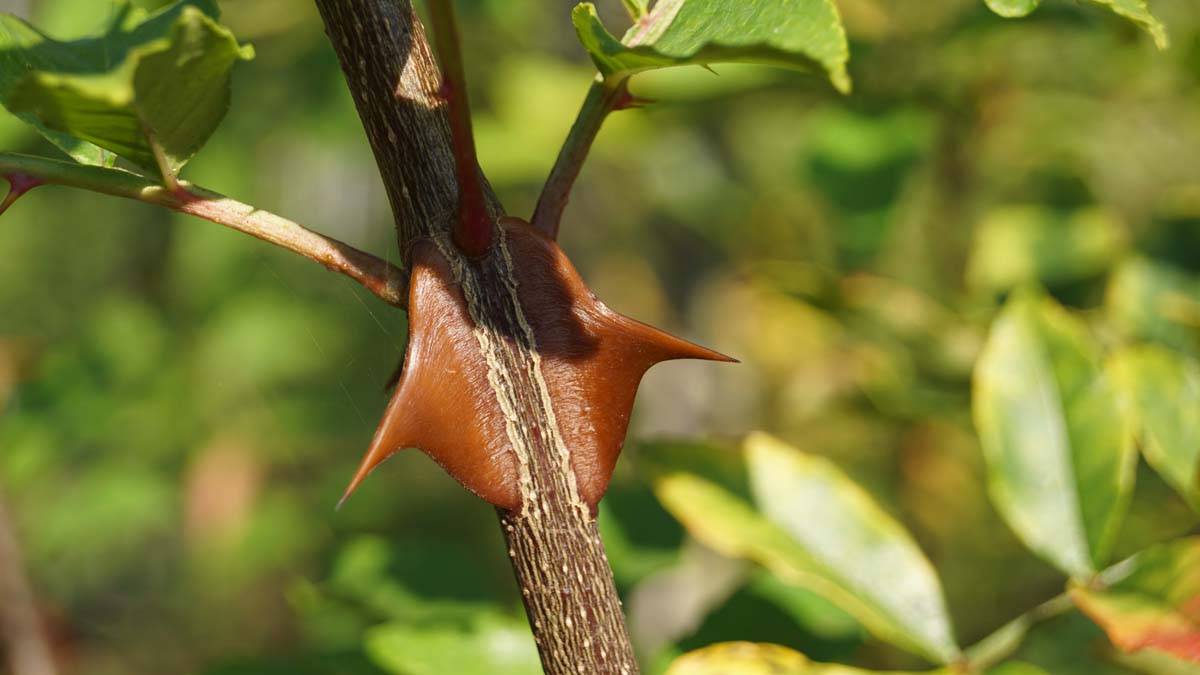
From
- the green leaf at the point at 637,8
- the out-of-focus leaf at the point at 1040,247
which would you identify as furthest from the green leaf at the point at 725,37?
the out-of-focus leaf at the point at 1040,247

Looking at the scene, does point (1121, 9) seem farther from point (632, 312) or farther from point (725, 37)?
point (632, 312)

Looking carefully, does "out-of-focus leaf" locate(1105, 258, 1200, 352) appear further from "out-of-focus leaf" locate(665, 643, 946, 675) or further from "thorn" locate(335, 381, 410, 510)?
"thorn" locate(335, 381, 410, 510)

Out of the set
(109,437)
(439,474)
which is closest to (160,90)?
(109,437)

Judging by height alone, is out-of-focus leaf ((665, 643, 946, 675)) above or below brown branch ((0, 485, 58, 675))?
above

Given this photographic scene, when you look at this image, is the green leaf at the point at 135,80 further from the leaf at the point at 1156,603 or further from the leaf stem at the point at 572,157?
the leaf at the point at 1156,603

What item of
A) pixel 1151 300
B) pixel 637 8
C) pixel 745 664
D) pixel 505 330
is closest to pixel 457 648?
pixel 745 664

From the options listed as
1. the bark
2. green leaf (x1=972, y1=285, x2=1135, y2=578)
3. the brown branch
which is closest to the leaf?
green leaf (x1=972, y1=285, x2=1135, y2=578)

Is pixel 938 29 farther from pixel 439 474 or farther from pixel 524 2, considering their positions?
pixel 439 474

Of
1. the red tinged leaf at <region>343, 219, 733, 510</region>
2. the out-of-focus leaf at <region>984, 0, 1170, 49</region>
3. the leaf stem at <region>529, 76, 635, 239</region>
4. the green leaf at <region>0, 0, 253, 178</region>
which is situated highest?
the green leaf at <region>0, 0, 253, 178</region>
